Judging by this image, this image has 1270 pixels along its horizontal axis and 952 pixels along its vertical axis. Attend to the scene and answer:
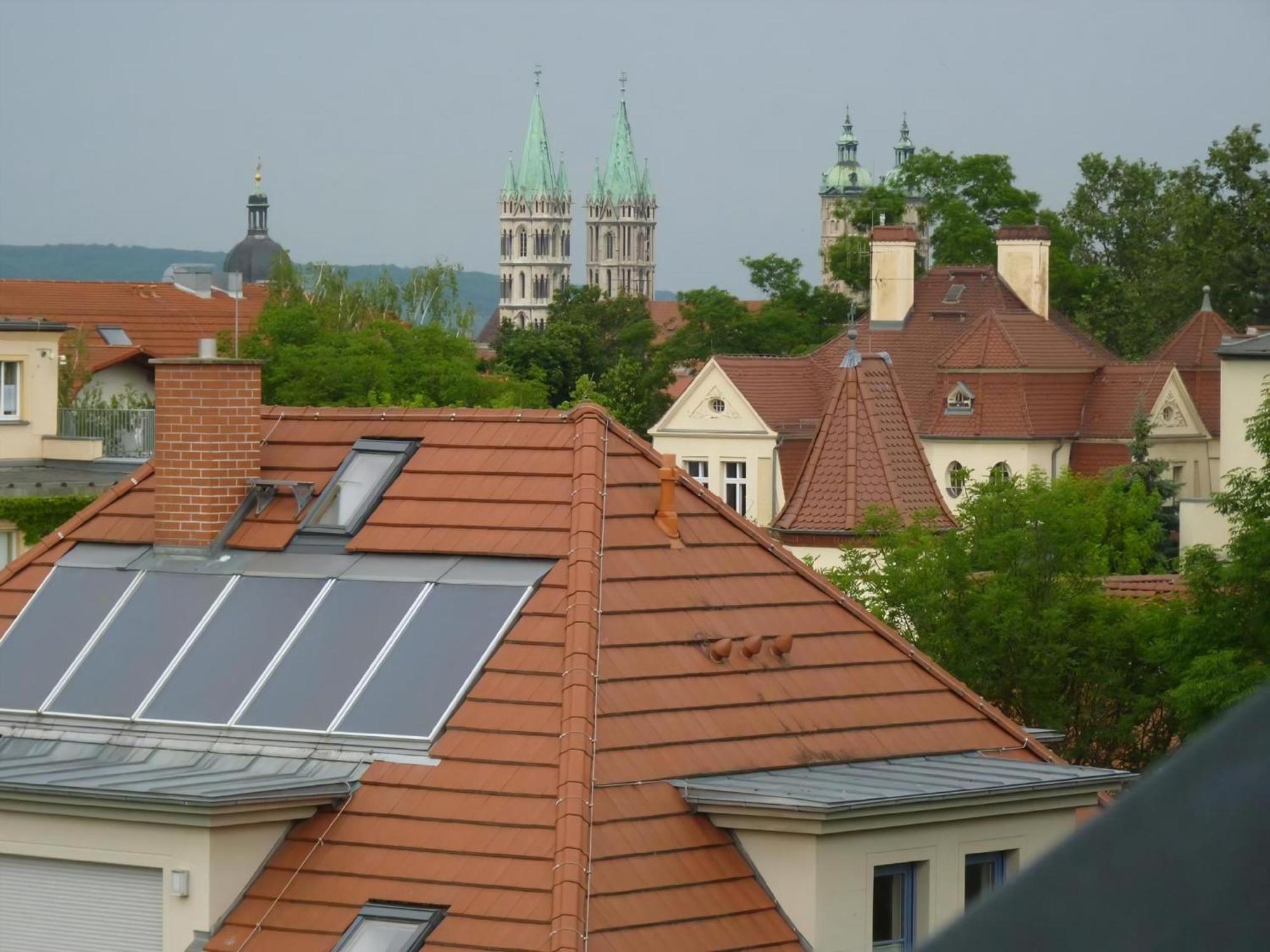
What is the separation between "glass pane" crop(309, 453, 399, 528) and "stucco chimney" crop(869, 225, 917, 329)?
61.0 metres

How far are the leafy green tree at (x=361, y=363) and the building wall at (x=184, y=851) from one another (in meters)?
51.6

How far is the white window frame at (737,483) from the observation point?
6506 cm

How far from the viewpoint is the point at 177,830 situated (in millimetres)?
12203

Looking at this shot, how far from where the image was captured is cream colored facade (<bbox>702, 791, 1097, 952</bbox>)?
1217 cm

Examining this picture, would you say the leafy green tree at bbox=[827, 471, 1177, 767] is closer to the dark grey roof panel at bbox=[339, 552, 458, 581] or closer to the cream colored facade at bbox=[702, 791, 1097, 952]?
the cream colored facade at bbox=[702, 791, 1097, 952]

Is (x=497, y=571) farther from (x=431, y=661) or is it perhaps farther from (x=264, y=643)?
(x=264, y=643)

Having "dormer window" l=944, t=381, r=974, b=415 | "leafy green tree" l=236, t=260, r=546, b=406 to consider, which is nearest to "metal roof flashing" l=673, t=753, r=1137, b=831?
"leafy green tree" l=236, t=260, r=546, b=406

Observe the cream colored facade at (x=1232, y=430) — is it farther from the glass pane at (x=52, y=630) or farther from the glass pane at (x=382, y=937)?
the glass pane at (x=382, y=937)

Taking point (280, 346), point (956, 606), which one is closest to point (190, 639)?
point (956, 606)

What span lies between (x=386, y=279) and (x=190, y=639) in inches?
3251

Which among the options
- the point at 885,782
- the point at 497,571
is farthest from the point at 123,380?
the point at 885,782

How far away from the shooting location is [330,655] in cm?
1364

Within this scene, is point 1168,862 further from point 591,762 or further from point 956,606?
point 956,606

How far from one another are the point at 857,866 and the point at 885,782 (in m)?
0.70
